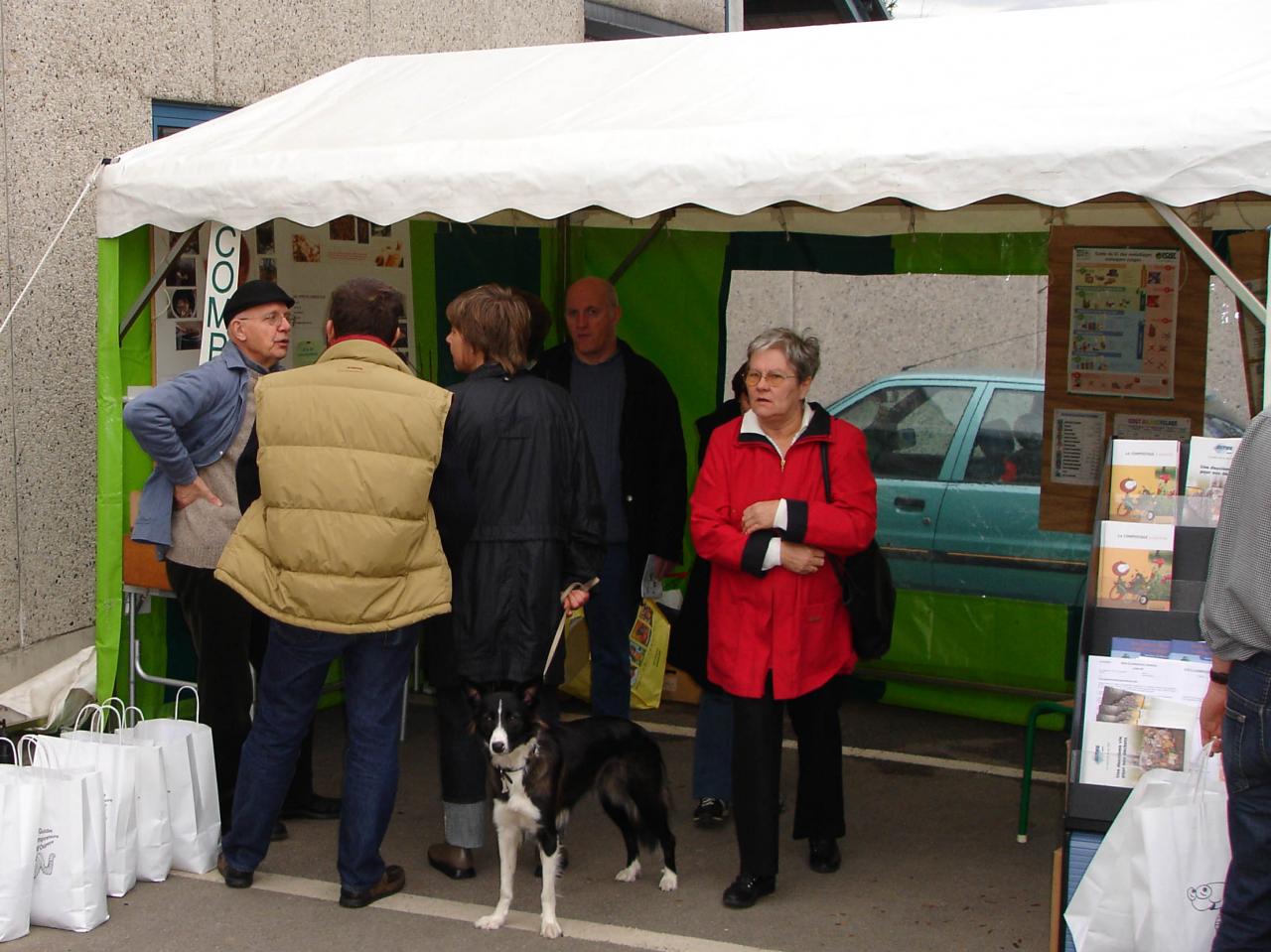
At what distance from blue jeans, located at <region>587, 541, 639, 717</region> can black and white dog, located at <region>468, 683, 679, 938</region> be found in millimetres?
846

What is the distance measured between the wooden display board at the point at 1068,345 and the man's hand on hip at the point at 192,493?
290cm

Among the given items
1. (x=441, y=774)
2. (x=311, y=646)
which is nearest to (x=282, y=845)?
(x=441, y=774)

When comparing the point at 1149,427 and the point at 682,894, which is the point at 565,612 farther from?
the point at 1149,427

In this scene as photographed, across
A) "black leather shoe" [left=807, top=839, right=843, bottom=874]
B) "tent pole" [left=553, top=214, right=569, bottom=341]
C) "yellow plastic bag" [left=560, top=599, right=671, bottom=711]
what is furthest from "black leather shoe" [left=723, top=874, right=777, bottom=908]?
"tent pole" [left=553, top=214, right=569, bottom=341]

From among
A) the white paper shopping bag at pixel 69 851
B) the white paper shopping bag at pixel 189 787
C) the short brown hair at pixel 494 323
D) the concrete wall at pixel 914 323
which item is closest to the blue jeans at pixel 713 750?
the short brown hair at pixel 494 323

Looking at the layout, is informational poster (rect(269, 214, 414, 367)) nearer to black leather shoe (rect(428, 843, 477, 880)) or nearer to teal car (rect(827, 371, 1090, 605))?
black leather shoe (rect(428, 843, 477, 880))

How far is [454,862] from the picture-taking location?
4.69 m

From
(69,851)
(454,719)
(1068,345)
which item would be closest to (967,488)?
(1068,345)

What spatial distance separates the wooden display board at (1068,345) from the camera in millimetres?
5105

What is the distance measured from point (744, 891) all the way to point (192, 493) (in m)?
2.14

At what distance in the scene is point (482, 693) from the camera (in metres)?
4.26

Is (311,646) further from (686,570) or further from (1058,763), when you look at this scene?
(1058,763)

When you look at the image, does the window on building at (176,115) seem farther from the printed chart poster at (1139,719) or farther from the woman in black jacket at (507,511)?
the printed chart poster at (1139,719)

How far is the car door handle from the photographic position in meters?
6.50
